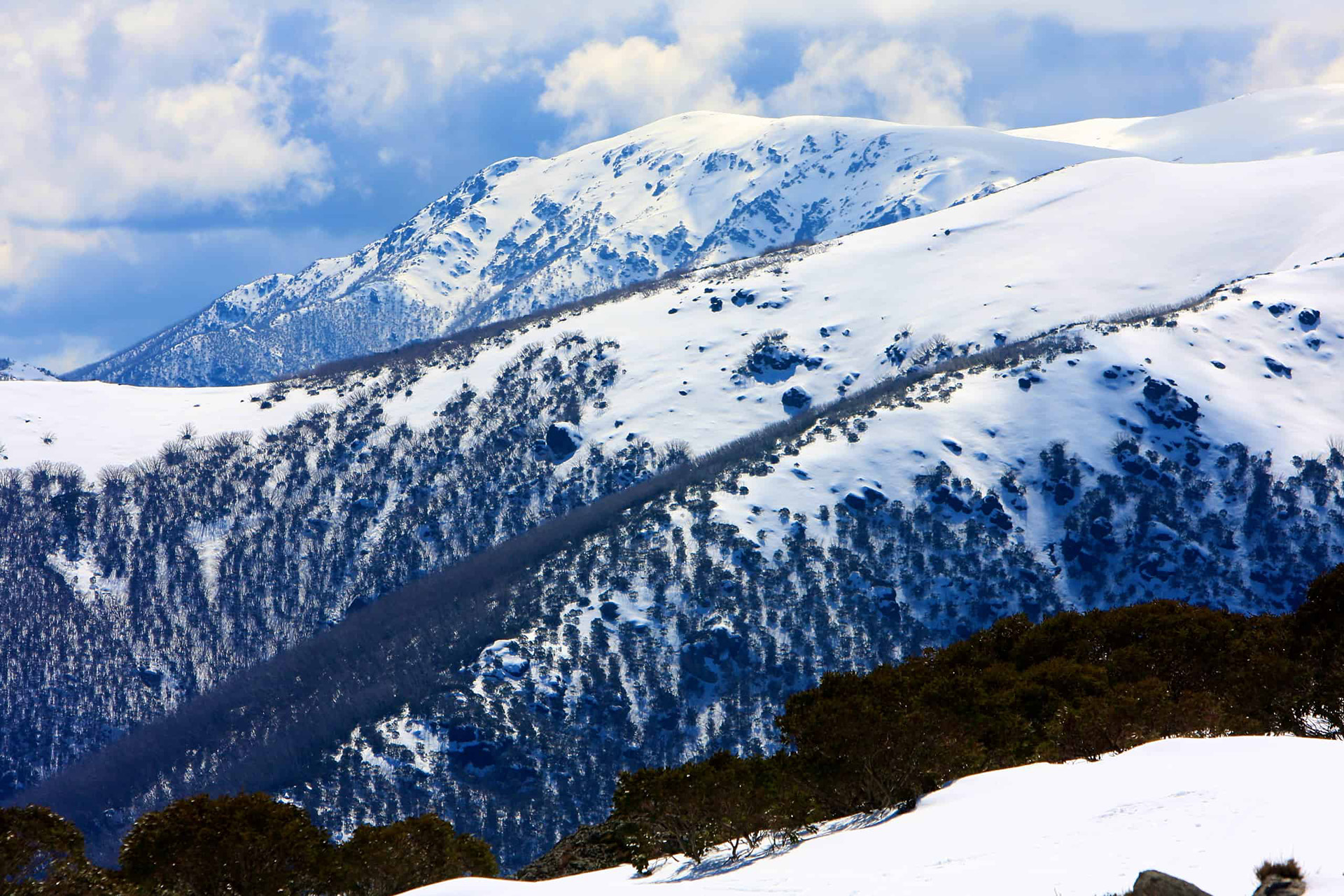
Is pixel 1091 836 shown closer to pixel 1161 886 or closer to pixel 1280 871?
pixel 1161 886

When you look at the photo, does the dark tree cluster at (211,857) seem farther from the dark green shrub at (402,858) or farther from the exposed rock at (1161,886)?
the exposed rock at (1161,886)

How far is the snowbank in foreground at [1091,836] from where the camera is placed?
23.7 m

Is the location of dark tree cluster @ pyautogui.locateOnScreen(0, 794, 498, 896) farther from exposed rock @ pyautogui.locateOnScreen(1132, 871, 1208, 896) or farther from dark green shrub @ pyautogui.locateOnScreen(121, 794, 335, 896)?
exposed rock @ pyautogui.locateOnScreen(1132, 871, 1208, 896)

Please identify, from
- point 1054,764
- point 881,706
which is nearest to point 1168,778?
point 1054,764

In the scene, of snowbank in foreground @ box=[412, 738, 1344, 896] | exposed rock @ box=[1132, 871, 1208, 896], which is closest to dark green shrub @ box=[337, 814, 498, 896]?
snowbank in foreground @ box=[412, 738, 1344, 896]

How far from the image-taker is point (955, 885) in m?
26.3

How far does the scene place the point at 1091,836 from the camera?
27203 millimetres

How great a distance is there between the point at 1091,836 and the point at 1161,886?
6.44 metres

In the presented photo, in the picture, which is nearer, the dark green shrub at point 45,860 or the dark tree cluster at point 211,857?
the dark green shrub at point 45,860

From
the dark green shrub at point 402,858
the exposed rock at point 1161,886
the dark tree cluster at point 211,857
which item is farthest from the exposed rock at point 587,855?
the exposed rock at point 1161,886

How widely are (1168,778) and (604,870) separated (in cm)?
2360

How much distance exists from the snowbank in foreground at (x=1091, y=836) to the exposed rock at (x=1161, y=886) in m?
1.58

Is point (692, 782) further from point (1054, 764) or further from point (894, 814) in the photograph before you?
point (1054, 764)

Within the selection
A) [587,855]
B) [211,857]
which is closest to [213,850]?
[211,857]
